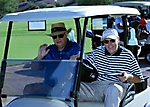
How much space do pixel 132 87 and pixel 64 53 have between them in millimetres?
820

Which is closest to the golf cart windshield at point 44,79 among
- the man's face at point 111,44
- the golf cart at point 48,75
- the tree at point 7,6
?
the golf cart at point 48,75

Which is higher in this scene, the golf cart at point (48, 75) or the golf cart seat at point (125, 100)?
the golf cart at point (48, 75)

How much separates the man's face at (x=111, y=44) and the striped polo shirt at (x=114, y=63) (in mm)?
47

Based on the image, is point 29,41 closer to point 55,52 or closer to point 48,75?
point 55,52

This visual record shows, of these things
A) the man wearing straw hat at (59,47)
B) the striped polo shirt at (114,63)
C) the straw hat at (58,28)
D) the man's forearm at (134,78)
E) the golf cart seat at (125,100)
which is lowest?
the golf cart seat at (125,100)

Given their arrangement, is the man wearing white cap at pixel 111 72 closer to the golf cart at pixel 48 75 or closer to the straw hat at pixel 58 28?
the golf cart at pixel 48 75

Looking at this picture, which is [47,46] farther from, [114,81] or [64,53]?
[114,81]

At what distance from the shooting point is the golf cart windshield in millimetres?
3324

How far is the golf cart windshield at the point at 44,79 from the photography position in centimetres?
332

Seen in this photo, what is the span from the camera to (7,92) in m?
3.57

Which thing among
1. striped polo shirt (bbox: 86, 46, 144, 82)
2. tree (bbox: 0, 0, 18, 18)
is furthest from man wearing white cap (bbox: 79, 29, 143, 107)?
tree (bbox: 0, 0, 18, 18)

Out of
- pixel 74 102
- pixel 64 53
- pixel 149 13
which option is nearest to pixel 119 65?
pixel 64 53

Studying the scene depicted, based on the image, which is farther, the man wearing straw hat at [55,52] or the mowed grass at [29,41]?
the mowed grass at [29,41]

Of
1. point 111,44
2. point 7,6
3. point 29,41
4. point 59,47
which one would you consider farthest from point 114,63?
point 7,6
